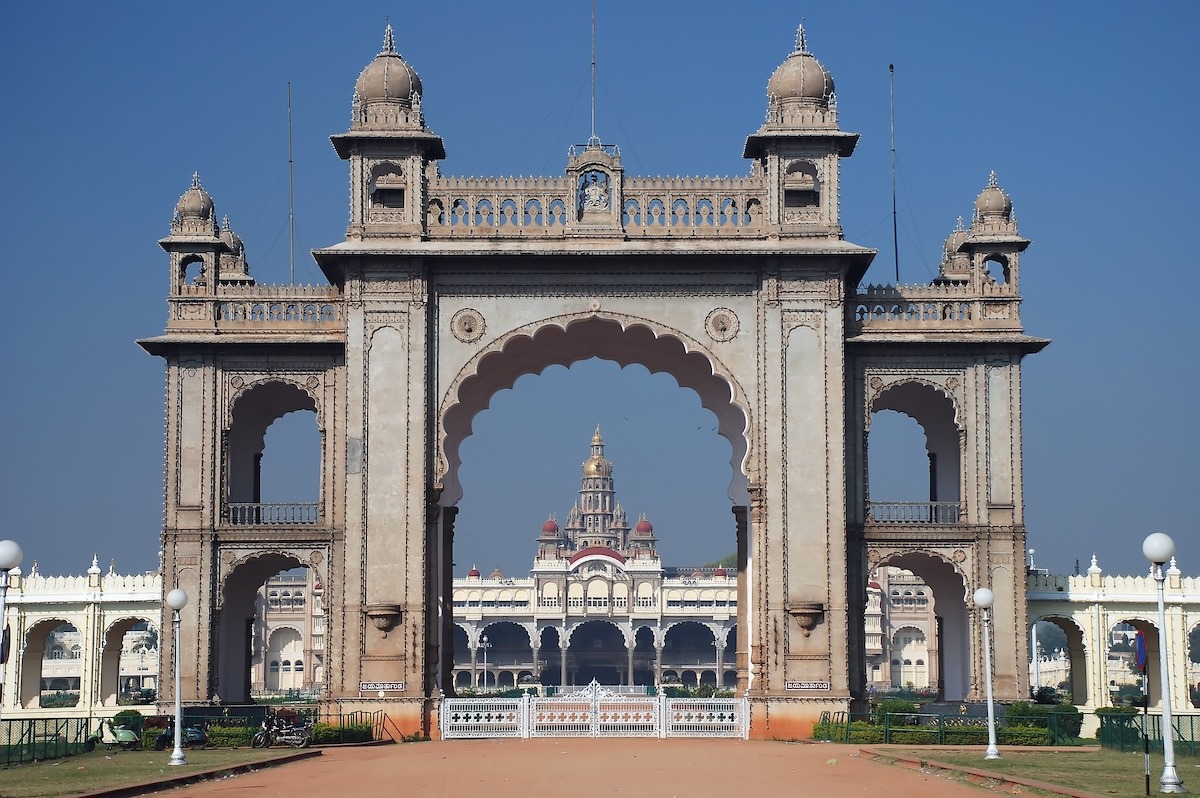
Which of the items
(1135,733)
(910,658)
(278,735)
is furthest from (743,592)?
(910,658)

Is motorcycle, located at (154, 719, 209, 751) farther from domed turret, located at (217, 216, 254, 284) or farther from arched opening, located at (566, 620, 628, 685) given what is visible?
arched opening, located at (566, 620, 628, 685)

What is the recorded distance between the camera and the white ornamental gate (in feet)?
122

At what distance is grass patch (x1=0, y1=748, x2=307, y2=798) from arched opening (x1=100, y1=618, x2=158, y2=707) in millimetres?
13198

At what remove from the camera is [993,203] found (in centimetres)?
4062

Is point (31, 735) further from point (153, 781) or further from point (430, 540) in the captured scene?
point (430, 540)

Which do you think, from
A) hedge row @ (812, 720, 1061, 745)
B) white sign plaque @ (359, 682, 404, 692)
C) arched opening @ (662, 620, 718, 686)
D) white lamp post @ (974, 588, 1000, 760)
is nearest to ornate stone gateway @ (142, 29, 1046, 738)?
white sign plaque @ (359, 682, 404, 692)

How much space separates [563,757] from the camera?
31438 millimetres

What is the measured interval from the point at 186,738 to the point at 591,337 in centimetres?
1320

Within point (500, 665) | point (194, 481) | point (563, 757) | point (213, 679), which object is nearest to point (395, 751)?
point (563, 757)

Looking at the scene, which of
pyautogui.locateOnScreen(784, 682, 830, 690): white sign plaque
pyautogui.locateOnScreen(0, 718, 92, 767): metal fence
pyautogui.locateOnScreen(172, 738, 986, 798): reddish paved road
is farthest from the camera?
pyautogui.locateOnScreen(784, 682, 830, 690): white sign plaque

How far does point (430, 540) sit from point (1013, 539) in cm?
1338

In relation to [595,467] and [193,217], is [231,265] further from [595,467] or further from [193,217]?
[595,467]

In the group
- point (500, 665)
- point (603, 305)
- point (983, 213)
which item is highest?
point (983, 213)

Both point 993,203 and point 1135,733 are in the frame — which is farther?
point 993,203
